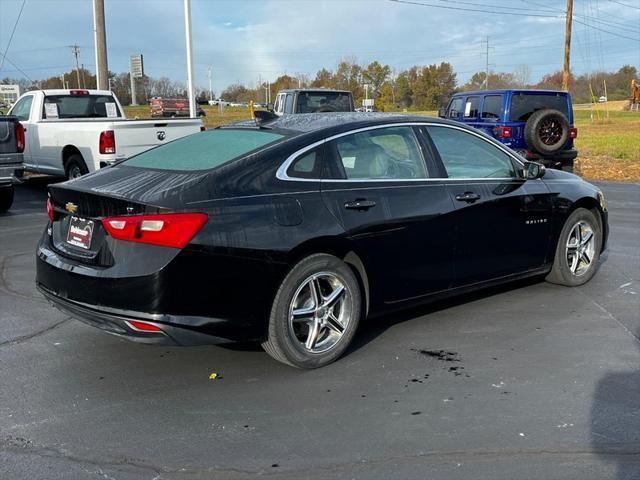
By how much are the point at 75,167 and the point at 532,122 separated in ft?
29.1

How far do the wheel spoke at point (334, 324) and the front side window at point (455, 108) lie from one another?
11642 millimetres

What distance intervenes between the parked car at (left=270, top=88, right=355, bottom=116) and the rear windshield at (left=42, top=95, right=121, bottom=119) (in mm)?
4849

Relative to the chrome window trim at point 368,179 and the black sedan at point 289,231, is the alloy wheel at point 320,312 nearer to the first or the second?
the black sedan at point 289,231

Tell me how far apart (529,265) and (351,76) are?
277 ft

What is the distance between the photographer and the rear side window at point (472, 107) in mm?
14547

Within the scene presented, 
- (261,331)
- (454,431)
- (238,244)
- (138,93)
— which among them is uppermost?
(138,93)

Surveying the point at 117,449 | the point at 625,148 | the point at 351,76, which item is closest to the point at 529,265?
the point at 117,449

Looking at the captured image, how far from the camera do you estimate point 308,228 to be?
416cm

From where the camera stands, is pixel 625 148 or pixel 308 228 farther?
pixel 625 148

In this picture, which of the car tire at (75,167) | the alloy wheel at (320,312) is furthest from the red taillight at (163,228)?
the car tire at (75,167)

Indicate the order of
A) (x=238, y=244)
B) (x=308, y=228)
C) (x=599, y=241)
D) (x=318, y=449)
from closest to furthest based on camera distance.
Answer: (x=318, y=449), (x=238, y=244), (x=308, y=228), (x=599, y=241)

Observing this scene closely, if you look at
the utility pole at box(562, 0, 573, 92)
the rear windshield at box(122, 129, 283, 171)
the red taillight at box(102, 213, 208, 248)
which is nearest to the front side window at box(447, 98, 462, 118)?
the rear windshield at box(122, 129, 283, 171)

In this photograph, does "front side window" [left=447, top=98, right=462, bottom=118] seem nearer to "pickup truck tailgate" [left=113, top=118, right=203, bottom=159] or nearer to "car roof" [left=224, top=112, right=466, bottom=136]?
"pickup truck tailgate" [left=113, top=118, right=203, bottom=159]

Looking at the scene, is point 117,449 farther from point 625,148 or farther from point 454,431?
point 625,148
